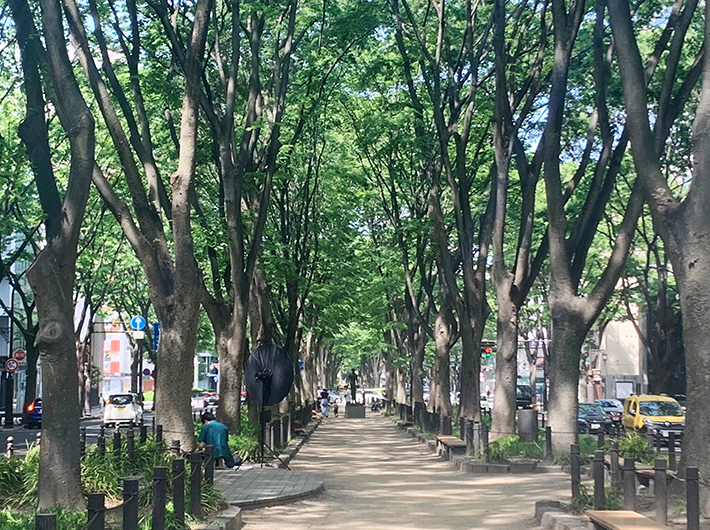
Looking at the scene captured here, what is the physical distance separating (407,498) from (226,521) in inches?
214

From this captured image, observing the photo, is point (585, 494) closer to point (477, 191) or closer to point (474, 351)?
point (474, 351)

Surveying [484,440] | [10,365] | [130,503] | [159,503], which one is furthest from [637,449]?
[10,365]

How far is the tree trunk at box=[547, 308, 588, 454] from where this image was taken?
21031 millimetres

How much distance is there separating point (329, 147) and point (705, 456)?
2626 cm

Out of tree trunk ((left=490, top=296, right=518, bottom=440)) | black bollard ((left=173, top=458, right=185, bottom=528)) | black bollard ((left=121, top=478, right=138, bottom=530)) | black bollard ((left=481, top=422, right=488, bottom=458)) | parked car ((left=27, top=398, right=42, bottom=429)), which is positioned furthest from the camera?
parked car ((left=27, top=398, right=42, bottom=429))

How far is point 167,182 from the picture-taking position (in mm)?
27484

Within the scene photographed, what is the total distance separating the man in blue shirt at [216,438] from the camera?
19.6m

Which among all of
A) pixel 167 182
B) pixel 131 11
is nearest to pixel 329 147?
pixel 167 182

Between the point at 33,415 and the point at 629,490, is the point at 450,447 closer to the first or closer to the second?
the point at 629,490

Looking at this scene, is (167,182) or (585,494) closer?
(585,494)

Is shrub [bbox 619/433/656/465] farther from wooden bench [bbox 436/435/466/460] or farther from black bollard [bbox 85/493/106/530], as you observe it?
black bollard [bbox 85/493/106/530]

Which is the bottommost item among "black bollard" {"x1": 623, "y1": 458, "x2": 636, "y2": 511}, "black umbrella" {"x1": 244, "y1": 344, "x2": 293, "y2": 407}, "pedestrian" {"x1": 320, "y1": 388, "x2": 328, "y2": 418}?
"pedestrian" {"x1": 320, "y1": 388, "x2": 328, "y2": 418}

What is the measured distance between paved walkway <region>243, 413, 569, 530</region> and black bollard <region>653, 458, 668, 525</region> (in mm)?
2448

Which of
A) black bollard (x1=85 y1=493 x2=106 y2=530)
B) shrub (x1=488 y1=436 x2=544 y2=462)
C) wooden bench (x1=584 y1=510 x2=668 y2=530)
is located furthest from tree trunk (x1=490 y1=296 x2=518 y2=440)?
black bollard (x1=85 y1=493 x2=106 y2=530)
